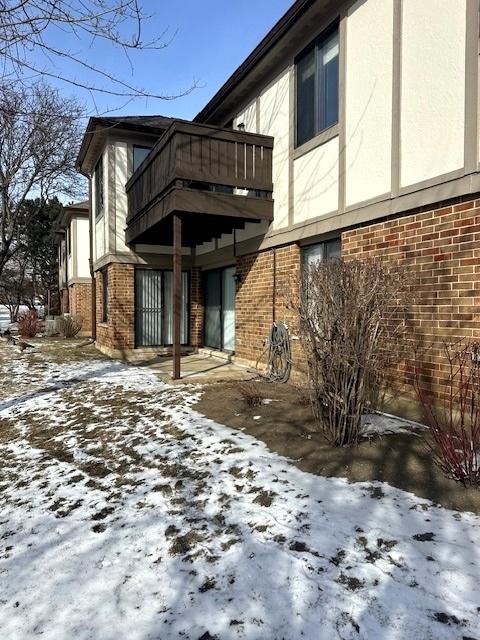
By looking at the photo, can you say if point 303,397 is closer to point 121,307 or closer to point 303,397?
point 303,397

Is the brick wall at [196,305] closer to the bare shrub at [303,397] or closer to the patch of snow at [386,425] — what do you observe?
the bare shrub at [303,397]

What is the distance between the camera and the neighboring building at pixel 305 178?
437 centimetres

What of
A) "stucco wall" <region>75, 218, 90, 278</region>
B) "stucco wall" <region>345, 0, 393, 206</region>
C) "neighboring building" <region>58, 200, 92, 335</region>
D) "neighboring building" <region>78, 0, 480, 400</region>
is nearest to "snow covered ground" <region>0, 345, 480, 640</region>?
"neighboring building" <region>78, 0, 480, 400</region>

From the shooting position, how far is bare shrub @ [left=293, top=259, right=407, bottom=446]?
12.1 ft

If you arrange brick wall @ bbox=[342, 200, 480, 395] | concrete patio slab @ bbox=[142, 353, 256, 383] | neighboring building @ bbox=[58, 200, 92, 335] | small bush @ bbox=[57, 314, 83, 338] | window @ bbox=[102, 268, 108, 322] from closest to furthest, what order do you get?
brick wall @ bbox=[342, 200, 480, 395] < concrete patio slab @ bbox=[142, 353, 256, 383] < window @ bbox=[102, 268, 108, 322] < small bush @ bbox=[57, 314, 83, 338] < neighboring building @ bbox=[58, 200, 92, 335]

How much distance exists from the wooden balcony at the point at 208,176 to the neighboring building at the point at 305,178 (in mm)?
24

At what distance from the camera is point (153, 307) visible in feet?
38.4

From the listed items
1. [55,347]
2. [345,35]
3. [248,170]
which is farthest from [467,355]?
[55,347]

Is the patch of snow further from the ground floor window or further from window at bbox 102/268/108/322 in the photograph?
window at bbox 102/268/108/322

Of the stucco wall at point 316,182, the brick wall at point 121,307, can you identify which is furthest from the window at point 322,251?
the brick wall at point 121,307

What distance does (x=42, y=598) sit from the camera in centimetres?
221

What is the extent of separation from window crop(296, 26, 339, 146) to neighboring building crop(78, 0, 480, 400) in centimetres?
3

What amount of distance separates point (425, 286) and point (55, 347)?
460 inches

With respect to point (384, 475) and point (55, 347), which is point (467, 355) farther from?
point (55, 347)
